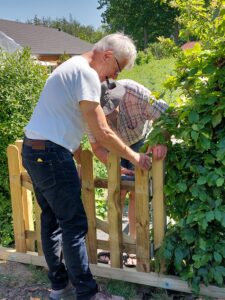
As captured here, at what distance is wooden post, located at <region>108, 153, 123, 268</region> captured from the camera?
2984 millimetres

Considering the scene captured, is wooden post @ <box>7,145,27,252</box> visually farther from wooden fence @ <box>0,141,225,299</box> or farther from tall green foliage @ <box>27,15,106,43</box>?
tall green foliage @ <box>27,15,106,43</box>

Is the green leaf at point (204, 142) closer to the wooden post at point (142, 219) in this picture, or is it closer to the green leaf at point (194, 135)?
the green leaf at point (194, 135)

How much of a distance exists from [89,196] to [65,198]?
1.78 feet

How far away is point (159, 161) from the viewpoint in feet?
9.22

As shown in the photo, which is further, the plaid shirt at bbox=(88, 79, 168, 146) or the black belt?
the plaid shirt at bbox=(88, 79, 168, 146)

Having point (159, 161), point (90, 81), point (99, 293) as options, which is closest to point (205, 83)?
point (159, 161)

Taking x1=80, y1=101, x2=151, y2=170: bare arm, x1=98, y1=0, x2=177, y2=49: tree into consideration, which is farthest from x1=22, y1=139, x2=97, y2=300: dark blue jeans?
x1=98, y1=0, x2=177, y2=49: tree

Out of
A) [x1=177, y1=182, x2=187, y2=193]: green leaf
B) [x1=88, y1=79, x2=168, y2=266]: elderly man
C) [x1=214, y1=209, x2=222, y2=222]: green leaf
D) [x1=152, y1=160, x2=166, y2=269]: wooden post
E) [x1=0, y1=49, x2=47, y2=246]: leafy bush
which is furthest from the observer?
[x1=0, y1=49, x2=47, y2=246]: leafy bush

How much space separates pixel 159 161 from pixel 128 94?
0.86 m

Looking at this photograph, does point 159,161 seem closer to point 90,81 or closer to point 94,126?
point 94,126

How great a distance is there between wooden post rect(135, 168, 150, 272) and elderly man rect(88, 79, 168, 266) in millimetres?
223

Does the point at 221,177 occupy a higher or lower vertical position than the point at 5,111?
lower

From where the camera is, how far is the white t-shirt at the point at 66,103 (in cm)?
246

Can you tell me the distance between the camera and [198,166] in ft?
8.70
